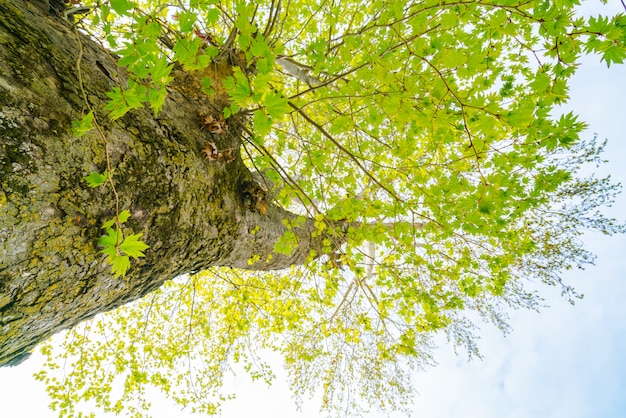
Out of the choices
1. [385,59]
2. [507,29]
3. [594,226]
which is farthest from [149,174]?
[594,226]

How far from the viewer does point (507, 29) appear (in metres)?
1.30

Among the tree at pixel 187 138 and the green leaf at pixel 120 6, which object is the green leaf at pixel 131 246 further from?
the green leaf at pixel 120 6

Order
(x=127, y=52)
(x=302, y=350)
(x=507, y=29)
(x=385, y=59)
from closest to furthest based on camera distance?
1. (x=127, y=52)
2. (x=507, y=29)
3. (x=385, y=59)
4. (x=302, y=350)

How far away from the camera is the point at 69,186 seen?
A: 113cm

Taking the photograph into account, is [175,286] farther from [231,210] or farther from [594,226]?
[594,226]

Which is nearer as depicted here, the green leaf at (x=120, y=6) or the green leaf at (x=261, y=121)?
the green leaf at (x=120, y=6)

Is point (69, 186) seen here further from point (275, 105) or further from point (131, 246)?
point (275, 105)

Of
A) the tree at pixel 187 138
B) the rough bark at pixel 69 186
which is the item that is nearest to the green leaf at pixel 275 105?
the tree at pixel 187 138

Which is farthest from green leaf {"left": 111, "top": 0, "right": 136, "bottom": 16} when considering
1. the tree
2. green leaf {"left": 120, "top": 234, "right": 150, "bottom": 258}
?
green leaf {"left": 120, "top": 234, "right": 150, "bottom": 258}

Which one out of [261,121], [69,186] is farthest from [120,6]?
[69,186]

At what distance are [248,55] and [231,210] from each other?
140 cm

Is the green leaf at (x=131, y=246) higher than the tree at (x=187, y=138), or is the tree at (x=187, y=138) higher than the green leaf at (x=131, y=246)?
the tree at (x=187, y=138)

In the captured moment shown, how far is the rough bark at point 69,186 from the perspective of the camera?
3.30 ft

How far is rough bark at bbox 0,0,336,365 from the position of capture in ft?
3.30
